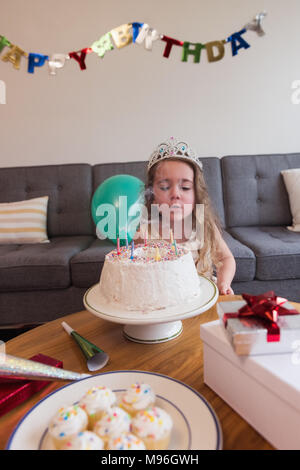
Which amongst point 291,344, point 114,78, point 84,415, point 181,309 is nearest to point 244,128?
point 114,78

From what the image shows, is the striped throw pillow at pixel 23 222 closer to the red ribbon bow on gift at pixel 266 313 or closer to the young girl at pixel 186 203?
the young girl at pixel 186 203

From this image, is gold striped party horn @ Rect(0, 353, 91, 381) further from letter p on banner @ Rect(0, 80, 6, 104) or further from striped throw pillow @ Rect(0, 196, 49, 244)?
letter p on banner @ Rect(0, 80, 6, 104)

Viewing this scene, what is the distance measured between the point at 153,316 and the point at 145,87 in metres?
2.45

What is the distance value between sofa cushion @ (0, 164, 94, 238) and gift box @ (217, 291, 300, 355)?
1968mm

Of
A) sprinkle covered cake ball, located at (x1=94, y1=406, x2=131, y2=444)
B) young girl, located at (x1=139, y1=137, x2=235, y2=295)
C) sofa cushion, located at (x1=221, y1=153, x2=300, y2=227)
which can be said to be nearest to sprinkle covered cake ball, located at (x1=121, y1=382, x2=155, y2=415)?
sprinkle covered cake ball, located at (x1=94, y1=406, x2=131, y2=444)

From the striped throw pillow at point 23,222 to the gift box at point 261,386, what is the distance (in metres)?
1.86

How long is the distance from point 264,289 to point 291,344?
1377mm

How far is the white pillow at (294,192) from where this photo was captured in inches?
84.4

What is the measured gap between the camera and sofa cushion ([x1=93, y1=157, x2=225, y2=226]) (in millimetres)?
2311

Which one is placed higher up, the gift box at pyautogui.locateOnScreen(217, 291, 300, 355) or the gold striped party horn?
the gift box at pyautogui.locateOnScreen(217, 291, 300, 355)

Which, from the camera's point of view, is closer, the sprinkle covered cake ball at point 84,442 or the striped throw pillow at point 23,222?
the sprinkle covered cake ball at point 84,442

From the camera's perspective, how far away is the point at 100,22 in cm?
256

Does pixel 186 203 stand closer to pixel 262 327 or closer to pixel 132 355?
pixel 132 355

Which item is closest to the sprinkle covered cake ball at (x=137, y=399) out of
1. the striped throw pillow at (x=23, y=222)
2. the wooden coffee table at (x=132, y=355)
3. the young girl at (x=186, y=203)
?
the wooden coffee table at (x=132, y=355)
